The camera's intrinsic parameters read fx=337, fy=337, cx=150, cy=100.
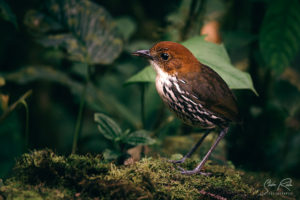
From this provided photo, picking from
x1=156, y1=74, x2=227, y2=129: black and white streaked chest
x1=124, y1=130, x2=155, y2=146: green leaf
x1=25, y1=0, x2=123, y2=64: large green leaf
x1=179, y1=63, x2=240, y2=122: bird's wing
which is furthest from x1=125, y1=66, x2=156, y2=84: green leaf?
x1=25, y1=0, x2=123, y2=64: large green leaf

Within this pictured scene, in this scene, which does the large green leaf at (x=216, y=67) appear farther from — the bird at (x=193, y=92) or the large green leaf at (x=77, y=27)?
the large green leaf at (x=77, y=27)

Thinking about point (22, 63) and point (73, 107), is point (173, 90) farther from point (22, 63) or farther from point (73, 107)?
point (22, 63)

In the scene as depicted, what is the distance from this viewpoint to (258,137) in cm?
481

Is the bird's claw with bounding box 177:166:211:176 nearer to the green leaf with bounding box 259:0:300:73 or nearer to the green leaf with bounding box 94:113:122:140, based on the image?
the green leaf with bounding box 94:113:122:140

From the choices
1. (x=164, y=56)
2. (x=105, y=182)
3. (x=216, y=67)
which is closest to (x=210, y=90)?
(x=216, y=67)

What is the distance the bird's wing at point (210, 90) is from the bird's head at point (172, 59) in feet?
0.28

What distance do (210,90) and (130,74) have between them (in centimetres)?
255

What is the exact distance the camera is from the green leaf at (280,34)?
379cm

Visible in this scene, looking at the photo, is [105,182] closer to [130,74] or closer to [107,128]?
[107,128]

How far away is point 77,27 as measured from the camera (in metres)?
3.92

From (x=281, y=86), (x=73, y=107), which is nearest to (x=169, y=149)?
(x=281, y=86)

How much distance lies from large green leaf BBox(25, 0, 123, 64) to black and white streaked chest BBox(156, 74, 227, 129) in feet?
3.72

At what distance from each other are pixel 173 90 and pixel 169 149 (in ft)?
4.36

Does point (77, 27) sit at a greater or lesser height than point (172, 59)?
greater
